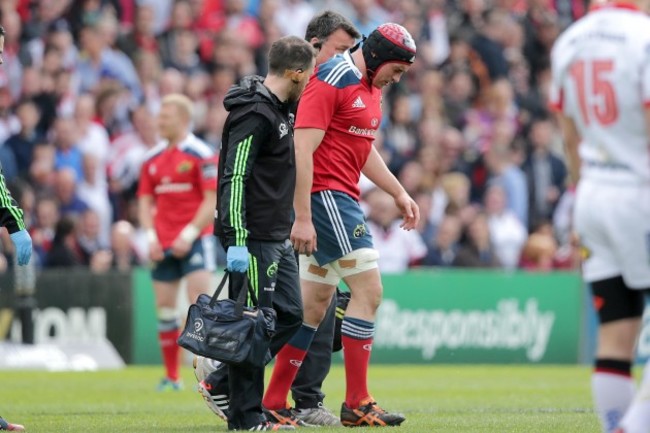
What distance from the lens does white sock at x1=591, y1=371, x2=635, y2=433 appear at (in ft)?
20.5

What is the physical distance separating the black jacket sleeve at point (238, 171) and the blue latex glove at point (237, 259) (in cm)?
4

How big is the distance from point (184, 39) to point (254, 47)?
51.5 inches

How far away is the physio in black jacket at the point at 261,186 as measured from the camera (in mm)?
8055

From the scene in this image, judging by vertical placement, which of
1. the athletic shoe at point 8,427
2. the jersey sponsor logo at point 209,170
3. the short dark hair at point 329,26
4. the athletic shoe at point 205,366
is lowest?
the athletic shoe at point 8,427

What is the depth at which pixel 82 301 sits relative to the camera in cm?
1681

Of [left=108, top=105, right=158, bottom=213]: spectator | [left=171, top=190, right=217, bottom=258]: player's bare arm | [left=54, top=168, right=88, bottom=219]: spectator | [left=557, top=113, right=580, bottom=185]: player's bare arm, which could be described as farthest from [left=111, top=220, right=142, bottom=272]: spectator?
[left=557, top=113, right=580, bottom=185]: player's bare arm

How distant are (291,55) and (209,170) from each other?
4.86m

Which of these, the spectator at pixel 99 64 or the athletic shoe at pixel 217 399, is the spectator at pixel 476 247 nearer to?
the spectator at pixel 99 64

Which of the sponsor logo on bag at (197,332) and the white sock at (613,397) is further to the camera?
the sponsor logo on bag at (197,332)

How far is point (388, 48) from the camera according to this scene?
8883 mm

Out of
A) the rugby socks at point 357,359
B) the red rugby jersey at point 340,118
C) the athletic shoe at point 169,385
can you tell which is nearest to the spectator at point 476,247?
the athletic shoe at point 169,385

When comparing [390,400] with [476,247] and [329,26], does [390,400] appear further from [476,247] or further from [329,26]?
[476,247]

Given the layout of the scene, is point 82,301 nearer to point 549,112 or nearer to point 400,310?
point 400,310

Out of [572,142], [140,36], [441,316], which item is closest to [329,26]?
[572,142]
